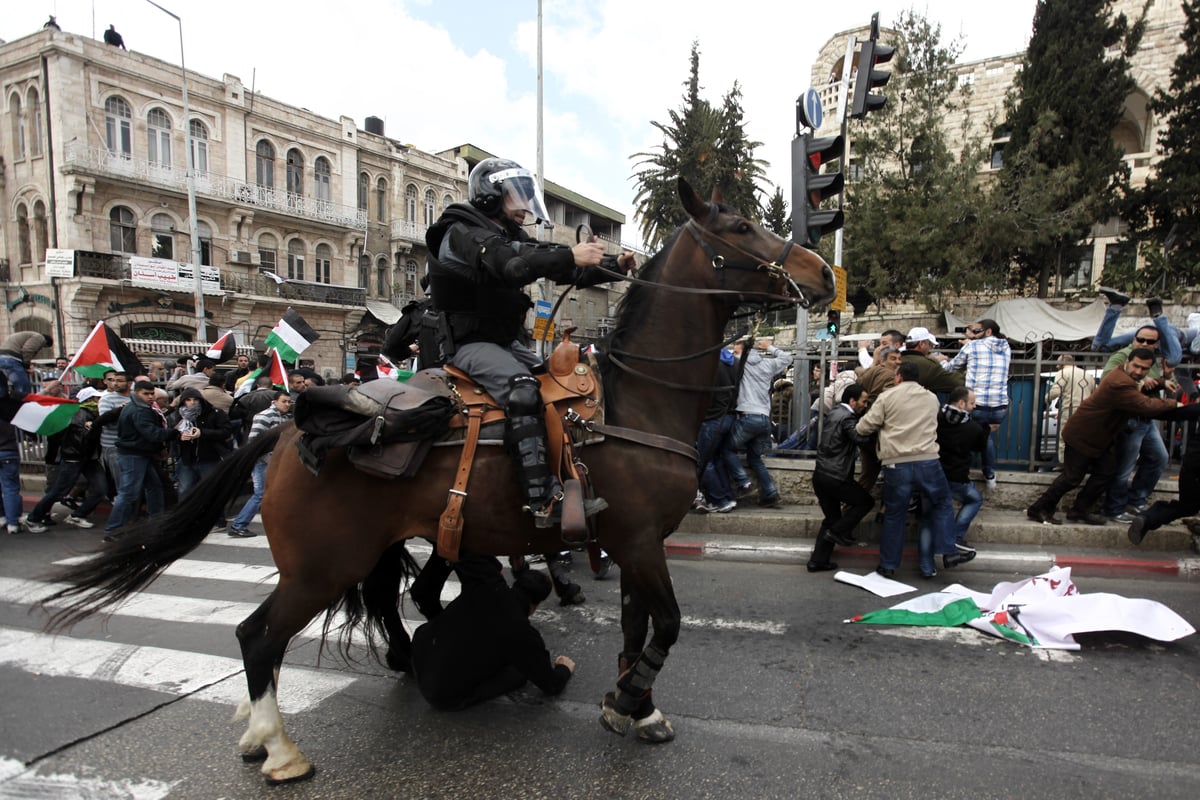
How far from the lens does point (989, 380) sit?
22.5 ft

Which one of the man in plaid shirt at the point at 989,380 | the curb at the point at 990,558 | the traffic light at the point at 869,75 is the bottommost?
the curb at the point at 990,558

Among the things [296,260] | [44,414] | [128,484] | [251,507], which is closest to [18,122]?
[296,260]

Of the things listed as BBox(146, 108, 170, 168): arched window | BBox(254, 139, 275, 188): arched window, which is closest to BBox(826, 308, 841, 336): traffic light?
BBox(146, 108, 170, 168): arched window

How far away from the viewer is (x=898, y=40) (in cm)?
1891

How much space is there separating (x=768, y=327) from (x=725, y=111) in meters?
14.0

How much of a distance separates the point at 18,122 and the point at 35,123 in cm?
112

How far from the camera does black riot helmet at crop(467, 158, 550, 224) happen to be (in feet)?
10.3

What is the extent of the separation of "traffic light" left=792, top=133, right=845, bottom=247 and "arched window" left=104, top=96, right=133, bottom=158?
101ft

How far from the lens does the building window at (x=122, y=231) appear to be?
2669cm

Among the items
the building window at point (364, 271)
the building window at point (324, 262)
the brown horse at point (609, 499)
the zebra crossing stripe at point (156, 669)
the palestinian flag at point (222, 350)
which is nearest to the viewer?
the brown horse at point (609, 499)

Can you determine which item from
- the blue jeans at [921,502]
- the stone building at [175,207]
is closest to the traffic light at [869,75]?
the blue jeans at [921,502]

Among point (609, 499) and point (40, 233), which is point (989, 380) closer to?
point (609, 499)

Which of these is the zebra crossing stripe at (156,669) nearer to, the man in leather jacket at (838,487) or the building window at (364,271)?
the man in leather jacket at (838,487)

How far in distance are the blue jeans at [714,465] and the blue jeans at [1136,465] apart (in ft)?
12.8
